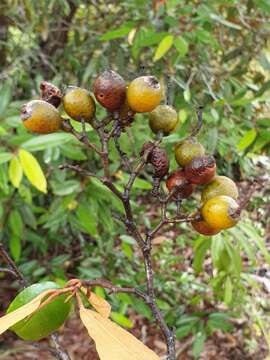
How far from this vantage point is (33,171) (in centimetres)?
176

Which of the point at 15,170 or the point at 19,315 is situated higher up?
the point at 19,315

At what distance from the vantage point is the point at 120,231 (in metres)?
2.53

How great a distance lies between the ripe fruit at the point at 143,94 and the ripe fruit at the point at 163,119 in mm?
45

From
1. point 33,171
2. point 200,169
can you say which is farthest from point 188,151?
point 33,171

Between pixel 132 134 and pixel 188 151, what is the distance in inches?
57.5

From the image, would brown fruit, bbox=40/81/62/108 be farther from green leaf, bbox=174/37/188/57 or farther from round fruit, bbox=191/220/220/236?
green leaf, bbox=174/37/188/57

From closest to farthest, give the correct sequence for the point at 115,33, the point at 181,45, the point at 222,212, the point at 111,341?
the point at 111,341, the point at 222,212, the point at 181,45, the point at 115,33

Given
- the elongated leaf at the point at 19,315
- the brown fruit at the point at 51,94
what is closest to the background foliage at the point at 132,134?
the brown fruit at the point at 51,94

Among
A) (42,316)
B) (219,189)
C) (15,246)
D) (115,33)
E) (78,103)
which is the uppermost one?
(78,103)

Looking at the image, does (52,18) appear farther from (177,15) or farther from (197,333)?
(197,333)

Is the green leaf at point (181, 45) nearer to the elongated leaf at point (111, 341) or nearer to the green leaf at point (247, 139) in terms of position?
the green leaf at point (247, 139)

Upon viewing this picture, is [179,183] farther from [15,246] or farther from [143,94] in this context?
[15,246]

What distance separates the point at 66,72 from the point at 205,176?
2002 millimetres

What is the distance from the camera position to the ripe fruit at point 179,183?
0.80 m
